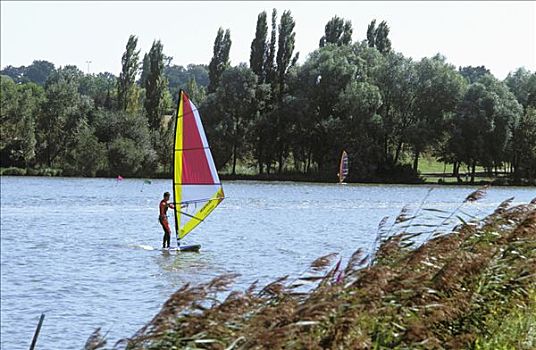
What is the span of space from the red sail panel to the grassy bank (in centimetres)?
1615

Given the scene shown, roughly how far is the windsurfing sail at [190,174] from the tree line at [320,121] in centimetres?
3714

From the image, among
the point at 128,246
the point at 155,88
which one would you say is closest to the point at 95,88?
the point at 155,88

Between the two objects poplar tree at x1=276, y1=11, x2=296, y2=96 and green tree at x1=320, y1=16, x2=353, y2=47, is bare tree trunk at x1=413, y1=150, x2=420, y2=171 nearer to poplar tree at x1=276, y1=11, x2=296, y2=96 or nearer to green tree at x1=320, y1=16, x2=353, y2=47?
poplar tree at x1=276, y1=11, x2=296, y2=96

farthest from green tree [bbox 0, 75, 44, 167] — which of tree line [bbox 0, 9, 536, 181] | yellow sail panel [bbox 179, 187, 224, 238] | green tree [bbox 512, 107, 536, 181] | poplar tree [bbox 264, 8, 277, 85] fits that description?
yellow sail panel [bbox 179, 187, 224, 238]

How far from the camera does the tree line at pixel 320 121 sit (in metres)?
63.9

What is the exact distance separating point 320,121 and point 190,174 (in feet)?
131

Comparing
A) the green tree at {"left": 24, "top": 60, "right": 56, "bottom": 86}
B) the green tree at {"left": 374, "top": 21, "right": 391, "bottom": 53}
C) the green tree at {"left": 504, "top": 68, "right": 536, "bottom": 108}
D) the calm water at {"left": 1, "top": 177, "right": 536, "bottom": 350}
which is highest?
the green tree at {"left": 24, "top": 60, "right": 56, "bottom": 86}

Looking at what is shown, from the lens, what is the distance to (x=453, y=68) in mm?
67875

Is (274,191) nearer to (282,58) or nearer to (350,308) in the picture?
(282,58)

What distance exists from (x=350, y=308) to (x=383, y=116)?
59.5 metres

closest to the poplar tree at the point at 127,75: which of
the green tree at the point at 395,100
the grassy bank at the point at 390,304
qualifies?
the green tree at the point at 395,100

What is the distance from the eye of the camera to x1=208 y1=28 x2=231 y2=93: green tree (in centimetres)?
7356

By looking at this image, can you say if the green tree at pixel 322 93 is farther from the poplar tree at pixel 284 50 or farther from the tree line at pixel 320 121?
the poplar tree at pixel 284 50

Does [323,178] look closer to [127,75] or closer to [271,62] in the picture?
[271,62]
